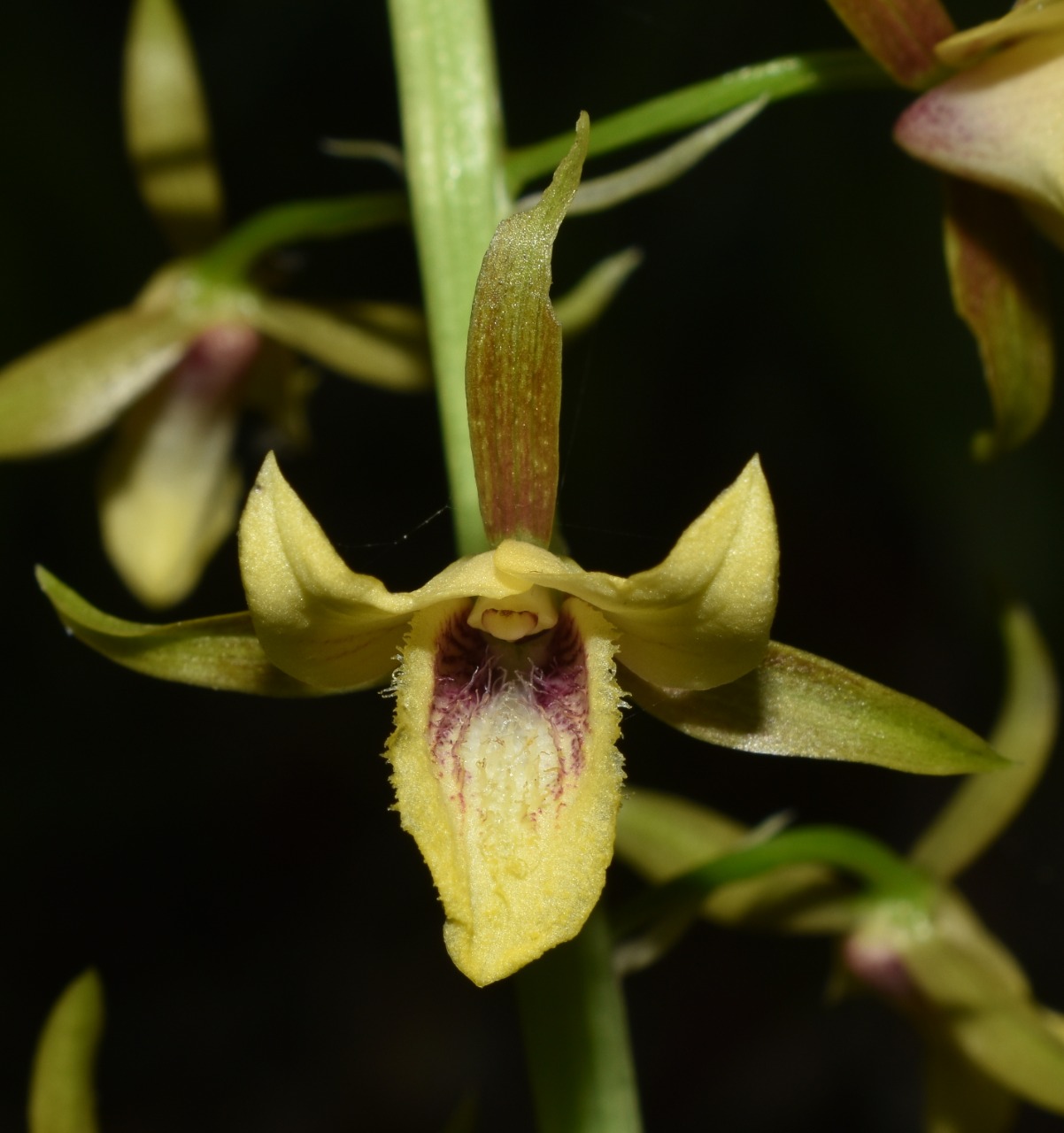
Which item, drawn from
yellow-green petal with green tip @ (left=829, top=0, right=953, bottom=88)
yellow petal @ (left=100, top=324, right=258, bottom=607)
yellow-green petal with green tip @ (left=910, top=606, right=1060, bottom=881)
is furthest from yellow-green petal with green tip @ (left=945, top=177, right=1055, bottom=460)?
yellow petal @ (left=100, top=324, right=258, bottom=607)

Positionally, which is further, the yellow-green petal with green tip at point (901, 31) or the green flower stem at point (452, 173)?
the green flower stem at point (452, 173)

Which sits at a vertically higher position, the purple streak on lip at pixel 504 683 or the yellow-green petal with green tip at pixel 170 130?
the yellow-green petal with green tip at pixel 170 130

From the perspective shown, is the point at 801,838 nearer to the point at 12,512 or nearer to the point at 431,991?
the point at 12,512

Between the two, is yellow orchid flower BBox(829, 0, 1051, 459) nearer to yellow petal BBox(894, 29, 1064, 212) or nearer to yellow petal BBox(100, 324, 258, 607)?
yellow petal BBox(894, 29, 1064, 212)

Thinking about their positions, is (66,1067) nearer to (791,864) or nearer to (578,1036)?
(578,1036)

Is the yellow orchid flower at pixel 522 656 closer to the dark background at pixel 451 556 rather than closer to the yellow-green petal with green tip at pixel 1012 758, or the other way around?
the yellow-green petal with green tip at pixel 1012 758

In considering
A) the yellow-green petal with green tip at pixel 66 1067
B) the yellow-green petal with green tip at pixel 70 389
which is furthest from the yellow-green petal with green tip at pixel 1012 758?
the yellow-green petal with green tip at pixel 70 389

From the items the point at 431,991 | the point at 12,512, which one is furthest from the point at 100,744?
the point at 431,991
